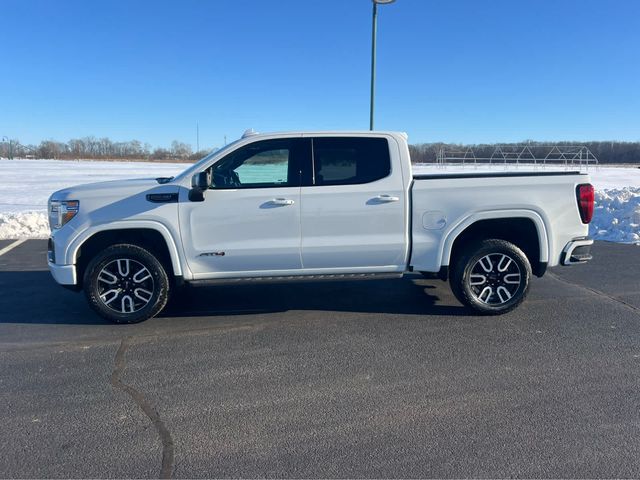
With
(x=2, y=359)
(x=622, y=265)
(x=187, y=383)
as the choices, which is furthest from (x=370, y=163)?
(x=622, y=265)

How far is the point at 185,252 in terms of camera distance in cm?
519

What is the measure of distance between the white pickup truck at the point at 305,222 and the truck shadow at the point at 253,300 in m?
0.49

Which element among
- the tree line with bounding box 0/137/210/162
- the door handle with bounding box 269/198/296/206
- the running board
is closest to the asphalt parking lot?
the running board

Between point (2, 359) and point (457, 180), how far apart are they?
4.69 metres

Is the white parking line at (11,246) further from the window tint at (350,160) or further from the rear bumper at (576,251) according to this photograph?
the rear bumper at (576,251)

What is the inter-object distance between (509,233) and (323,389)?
3.11 m

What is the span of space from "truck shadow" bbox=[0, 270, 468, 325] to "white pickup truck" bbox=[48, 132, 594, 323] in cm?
49

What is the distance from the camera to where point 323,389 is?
3.79 metres

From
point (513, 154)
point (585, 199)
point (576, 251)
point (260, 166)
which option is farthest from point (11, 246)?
point (513, 154)

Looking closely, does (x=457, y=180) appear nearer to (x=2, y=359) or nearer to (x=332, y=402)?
(x=332, y=402)

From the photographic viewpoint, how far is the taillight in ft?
17.4

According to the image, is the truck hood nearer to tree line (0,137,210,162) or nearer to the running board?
the running board

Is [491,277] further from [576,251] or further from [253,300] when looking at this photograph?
[253,300]

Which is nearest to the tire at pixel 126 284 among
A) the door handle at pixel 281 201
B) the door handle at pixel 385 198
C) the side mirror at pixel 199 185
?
the side mirror at pixel 199 185
